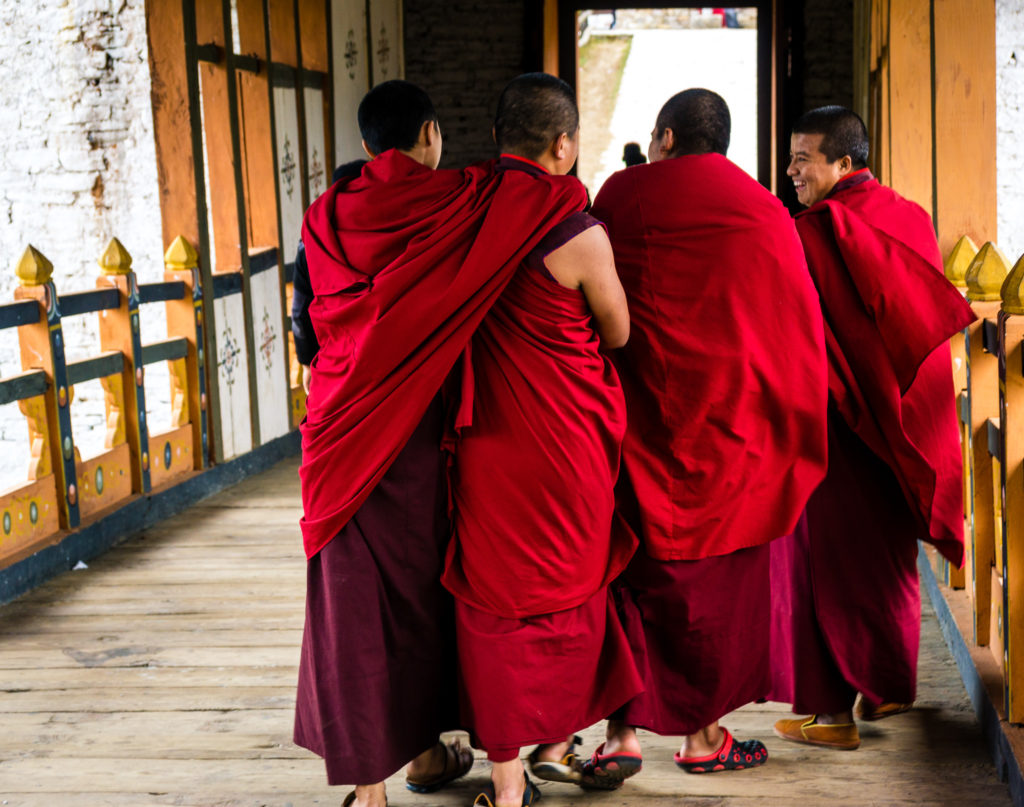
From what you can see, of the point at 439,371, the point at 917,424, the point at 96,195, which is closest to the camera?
the point at 439,371

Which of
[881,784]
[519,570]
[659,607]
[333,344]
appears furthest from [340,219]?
[881,784]

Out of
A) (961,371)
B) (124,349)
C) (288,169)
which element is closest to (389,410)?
(961,371)

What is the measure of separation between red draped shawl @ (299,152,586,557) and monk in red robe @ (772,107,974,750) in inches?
28.6

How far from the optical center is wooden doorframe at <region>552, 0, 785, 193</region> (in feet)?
24.4

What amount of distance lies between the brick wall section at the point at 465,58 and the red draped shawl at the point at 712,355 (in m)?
5.83

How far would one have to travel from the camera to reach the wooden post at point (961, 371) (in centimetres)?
290

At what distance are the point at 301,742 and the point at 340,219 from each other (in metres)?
1.00

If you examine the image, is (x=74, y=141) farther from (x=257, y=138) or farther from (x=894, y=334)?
(x=894, y=334)

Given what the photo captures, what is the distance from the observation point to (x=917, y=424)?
241cm

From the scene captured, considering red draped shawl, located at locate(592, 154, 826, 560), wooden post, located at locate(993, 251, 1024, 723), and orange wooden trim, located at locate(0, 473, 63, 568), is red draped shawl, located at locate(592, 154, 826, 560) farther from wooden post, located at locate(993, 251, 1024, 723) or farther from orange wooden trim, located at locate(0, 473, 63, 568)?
orange wooden trim, located at locate(0, 473, 63, 568)

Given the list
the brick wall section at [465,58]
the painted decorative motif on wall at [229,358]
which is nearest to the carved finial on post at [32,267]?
the painted decorative motif on wall at [229,358]

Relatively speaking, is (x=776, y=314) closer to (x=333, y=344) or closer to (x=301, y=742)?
(x=333, y=344)

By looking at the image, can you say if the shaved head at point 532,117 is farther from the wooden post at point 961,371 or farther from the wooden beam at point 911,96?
the wooden beam at point 911,96

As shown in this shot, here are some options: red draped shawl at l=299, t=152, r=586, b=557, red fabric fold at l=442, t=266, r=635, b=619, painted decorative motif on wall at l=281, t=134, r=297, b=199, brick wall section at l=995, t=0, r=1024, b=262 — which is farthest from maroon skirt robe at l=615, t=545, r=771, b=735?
brick wall section at l=995, t=0, r=1024, b=262
